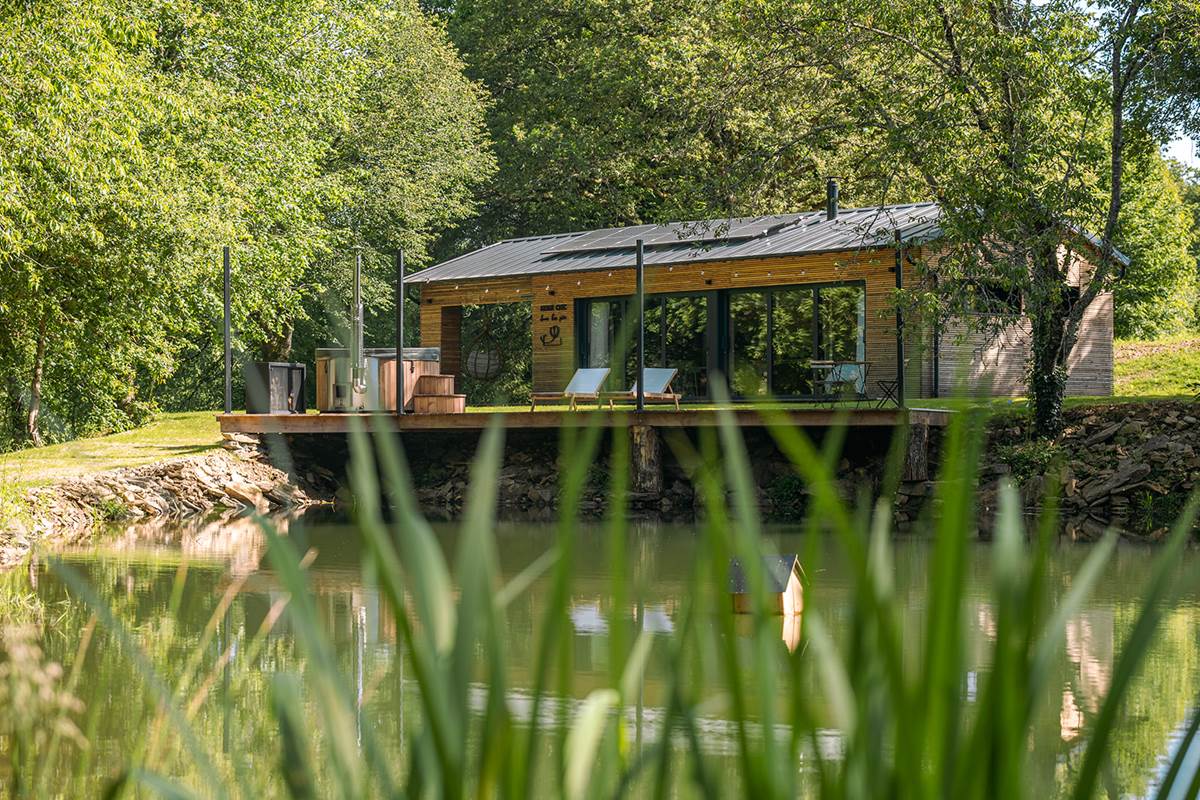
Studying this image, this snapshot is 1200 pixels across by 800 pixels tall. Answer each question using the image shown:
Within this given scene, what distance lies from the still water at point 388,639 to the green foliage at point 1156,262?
17059 millimetres

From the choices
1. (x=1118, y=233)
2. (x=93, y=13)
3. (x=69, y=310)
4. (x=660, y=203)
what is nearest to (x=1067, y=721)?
(x=1118, y=233)

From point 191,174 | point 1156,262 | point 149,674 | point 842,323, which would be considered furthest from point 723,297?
Answer: point 149,674

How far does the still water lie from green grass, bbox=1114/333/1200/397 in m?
10.8

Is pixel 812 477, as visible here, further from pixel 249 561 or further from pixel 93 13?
pixel 93 13

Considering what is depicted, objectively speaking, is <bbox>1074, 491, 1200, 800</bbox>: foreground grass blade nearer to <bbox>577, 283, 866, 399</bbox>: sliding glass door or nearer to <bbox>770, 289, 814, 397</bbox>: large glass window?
<bbox>577, 283, 866, 399</bbox>: sliding glass door

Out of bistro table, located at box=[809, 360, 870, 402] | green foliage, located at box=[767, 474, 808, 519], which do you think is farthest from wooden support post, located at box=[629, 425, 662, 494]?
bistro table, located at box=[809, 360, 870, 402]

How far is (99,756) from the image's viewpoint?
432cm

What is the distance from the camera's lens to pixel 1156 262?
27984 mm

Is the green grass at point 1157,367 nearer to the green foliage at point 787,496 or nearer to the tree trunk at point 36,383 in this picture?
the green foliage at point 787,496

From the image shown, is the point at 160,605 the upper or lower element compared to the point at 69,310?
lower

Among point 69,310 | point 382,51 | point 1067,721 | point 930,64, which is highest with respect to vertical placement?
point 382,51

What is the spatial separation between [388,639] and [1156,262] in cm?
2486

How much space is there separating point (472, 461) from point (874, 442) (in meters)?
5.37

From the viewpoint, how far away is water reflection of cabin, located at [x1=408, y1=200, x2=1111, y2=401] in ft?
61.0
